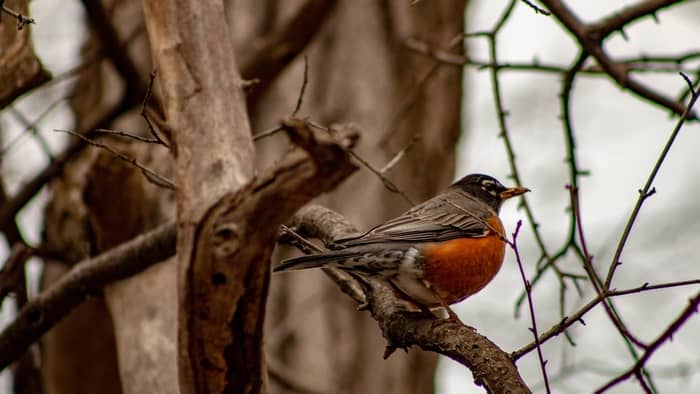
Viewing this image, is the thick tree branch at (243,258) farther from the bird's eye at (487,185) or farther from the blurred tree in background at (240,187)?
the bird's eye at (487,185)

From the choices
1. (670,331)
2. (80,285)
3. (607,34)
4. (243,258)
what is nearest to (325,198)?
(80,285)

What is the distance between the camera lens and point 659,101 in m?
3.20

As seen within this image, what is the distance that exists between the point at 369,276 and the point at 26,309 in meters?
1.60

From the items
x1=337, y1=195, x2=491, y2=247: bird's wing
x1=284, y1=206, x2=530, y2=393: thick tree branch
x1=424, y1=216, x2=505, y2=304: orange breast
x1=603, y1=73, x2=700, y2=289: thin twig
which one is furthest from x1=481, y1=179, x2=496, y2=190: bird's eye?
x1=603, y1=73, x2=700, y2=289: thin twig

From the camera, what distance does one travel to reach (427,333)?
3.12 metres

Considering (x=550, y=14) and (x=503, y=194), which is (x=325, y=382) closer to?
(x=503, y=194)

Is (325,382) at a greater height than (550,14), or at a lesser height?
lesser

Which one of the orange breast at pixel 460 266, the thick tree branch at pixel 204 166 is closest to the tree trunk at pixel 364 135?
the orange breast at pixel 460 266

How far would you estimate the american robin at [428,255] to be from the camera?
3658mm

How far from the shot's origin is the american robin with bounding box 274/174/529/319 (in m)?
3.66

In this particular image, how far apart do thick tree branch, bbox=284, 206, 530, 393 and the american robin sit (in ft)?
0.32

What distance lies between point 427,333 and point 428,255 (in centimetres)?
101

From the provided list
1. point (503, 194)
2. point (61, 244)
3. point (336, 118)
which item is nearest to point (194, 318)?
point (61, 244)

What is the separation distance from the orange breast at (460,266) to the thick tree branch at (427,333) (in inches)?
14.1
